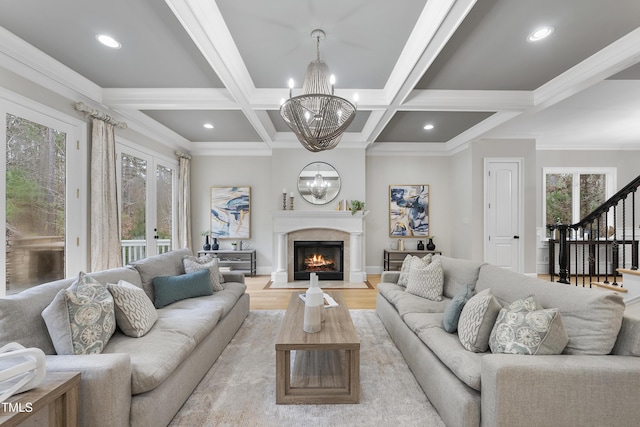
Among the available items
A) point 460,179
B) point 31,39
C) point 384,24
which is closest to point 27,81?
point 31,39

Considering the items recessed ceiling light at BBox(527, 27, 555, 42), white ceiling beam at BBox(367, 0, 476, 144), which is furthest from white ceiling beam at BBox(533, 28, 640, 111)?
white ceiling beam at BBox(367, 0, 476, 144)

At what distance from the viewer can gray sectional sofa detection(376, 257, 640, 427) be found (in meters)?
1.41

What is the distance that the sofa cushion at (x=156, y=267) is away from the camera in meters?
2.74

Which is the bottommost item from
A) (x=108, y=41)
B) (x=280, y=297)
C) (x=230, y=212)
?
(x=280, y=297)

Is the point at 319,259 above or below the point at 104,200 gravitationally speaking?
below

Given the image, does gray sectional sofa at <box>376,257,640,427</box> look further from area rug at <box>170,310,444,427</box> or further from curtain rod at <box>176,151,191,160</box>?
curtain rod at <box>176,151,191,160</box>

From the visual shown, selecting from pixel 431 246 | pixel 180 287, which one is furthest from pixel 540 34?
pixel 431 246

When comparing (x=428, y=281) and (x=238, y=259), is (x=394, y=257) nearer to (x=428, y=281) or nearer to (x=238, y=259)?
(x=428, y=281)

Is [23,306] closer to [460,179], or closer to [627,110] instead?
[460,179]

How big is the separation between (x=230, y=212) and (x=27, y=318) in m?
4.59

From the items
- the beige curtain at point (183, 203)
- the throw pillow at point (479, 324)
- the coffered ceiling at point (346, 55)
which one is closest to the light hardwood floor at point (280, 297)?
the beige curtain at point (183, 203)

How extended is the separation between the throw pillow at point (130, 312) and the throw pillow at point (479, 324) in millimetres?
2169

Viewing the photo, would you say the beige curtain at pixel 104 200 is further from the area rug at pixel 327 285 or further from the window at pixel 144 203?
the area rug at pixel 327 285

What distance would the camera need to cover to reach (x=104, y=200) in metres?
3.58
